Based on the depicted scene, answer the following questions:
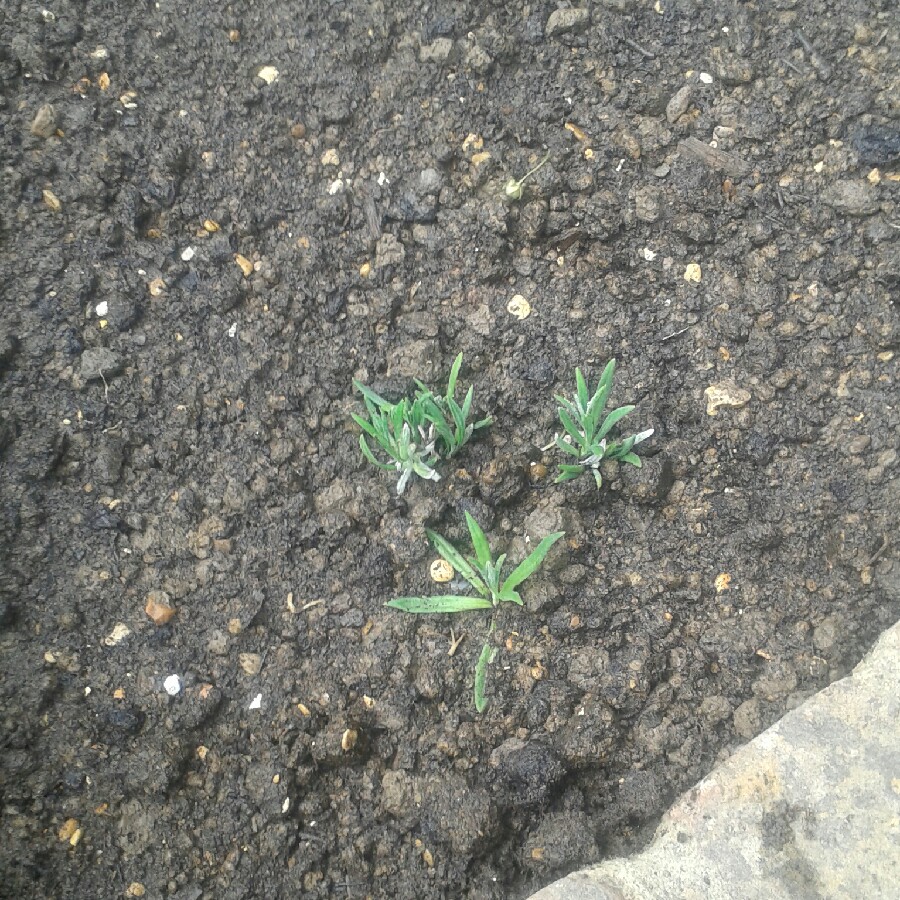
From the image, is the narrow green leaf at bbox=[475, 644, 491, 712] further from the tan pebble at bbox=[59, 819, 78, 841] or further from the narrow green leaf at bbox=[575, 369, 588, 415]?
the tan pebble at bbox=[59, 819, 78, 841]

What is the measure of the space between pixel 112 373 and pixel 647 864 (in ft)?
5.33

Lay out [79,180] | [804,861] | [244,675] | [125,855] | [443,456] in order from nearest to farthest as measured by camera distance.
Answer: [804,861] < [125,855] < [244,675] < [443,456] < [79,180]

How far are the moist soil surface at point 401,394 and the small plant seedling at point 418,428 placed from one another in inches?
2.7

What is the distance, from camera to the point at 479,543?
68.7 inches

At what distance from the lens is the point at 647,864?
5.21ft

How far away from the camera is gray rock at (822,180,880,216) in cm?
202

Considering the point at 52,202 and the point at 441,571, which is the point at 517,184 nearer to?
the point at 441,571

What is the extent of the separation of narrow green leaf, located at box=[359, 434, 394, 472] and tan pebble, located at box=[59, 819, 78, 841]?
98 cm

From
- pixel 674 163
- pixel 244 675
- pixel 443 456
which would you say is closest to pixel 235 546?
pixel 244 675

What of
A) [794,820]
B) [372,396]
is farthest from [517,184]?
[794,820]

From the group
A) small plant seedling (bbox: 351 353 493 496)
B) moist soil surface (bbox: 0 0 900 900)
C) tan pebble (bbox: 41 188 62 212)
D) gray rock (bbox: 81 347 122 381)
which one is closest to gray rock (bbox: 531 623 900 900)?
moist soil surface (bbox: 0 0 900 900)

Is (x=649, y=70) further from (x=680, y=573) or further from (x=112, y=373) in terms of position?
(x=112, y=373)

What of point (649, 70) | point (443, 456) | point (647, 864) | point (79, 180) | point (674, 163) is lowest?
point (647, 864)

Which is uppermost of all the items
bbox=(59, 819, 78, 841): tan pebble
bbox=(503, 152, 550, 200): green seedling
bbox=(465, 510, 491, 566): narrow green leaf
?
bbox=(503, 152, 550, 200): green seedling
